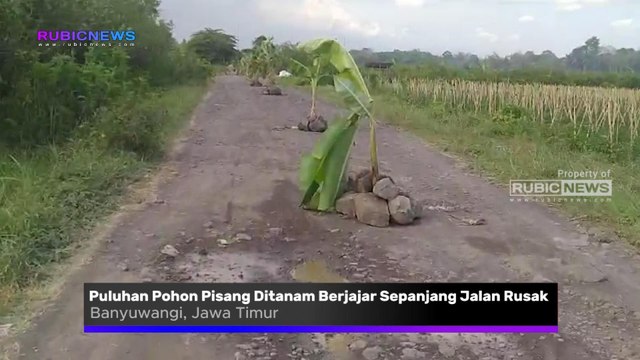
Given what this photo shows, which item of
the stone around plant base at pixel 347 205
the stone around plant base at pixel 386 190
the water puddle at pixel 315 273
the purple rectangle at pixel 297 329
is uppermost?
the stone around plant base at pixel 386 190

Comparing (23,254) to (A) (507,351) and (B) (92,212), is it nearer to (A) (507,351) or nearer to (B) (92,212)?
(B) (92,212)

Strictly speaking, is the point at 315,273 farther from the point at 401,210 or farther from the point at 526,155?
the point at 526,155

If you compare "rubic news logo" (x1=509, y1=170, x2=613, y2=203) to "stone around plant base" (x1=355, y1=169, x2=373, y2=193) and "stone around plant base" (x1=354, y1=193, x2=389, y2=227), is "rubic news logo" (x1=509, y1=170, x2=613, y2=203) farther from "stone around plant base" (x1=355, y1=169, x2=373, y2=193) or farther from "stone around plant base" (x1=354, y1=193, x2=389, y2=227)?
"stone around plant base" (x1=354, y1=193, x2=389, y2=227)

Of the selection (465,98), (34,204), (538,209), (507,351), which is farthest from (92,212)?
(465,98)

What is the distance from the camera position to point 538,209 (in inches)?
273

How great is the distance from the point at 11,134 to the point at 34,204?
287cm

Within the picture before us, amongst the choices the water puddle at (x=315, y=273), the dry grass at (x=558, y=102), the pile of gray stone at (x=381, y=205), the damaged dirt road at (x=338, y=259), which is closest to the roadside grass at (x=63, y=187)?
the damaged dirt road at (x=338, y=259)

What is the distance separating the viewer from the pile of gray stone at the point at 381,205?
20.1ft

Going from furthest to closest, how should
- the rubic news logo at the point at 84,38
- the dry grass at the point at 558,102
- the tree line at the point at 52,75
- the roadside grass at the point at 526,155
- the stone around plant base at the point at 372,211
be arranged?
1. the dry grass at the point at 558,102
2. the rubic news logo at the point at 84,38
3. the tree line at the point at 52,75
4. the roadside grass at the point at 526,155
5. the stone around plant base at the point at 372,211

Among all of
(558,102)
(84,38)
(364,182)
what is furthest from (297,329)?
(558,102)

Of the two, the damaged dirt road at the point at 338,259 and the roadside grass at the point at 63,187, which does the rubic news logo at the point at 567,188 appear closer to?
the damaged dirt road at the point at 338,259

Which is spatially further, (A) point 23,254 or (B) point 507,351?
(A) point 23,254

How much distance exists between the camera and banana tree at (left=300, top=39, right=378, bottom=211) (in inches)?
254
